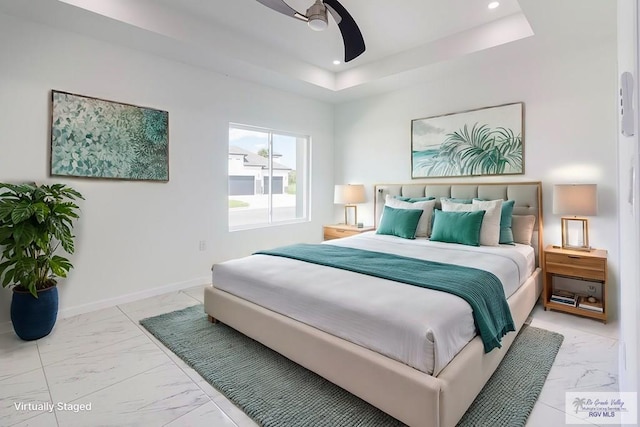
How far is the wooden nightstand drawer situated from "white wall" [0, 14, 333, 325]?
11.0 ft

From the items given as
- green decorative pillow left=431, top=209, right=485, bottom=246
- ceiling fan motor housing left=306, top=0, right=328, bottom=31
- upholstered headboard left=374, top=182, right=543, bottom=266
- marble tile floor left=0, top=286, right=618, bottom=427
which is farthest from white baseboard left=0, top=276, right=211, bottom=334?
ceiling fan motor housing left=306, top=0, right=328, bottom=31

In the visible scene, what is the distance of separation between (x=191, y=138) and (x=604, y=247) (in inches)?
175

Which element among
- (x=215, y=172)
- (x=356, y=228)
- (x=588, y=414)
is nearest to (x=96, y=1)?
(x=215, y=172)

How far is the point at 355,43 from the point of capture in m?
2.54

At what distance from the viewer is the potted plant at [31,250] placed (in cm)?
233

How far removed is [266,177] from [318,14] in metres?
2.87

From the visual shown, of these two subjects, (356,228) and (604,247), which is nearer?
(604,247)

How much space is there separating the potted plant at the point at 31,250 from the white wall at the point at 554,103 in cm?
408

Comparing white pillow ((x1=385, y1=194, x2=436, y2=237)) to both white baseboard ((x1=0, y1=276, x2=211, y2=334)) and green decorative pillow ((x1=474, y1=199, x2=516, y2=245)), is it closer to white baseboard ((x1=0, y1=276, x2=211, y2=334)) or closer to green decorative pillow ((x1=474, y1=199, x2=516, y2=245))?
green decorative pillow ((x1=474, y1=199, x2=516, y2=245))

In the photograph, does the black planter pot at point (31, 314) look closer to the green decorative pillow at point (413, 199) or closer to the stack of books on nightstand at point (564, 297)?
the green decorative pillow at point (413, 199)

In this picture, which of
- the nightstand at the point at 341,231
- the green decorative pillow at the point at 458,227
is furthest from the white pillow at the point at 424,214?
the nightstand at the point at 341,231

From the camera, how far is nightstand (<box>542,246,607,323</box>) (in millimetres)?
2797

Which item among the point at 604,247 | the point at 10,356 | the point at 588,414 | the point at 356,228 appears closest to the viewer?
the point at 588,414

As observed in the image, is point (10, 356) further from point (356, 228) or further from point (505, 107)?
point (505, 107)
